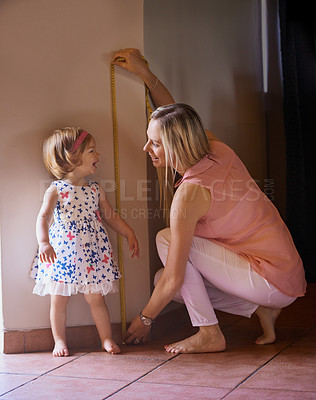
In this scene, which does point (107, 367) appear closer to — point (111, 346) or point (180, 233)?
point (111, 346)

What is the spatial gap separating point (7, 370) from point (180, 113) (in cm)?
110

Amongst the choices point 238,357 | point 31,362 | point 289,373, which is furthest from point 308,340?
point 31,362

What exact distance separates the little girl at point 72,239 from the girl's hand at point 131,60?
0.32 meters

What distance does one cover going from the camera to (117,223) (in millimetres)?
2391

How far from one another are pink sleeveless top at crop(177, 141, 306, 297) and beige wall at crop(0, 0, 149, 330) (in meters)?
0.40

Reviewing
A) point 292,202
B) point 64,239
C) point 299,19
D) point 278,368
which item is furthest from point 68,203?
point 299,19

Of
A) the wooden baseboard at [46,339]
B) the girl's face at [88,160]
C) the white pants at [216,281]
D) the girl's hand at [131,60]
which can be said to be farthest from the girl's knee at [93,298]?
the girl's hand at [131,60]

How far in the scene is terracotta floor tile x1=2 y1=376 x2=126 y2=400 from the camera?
1.75m

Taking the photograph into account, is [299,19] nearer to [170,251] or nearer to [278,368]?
[170,251]

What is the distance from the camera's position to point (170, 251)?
222cm

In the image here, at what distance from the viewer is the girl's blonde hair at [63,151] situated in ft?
7.45

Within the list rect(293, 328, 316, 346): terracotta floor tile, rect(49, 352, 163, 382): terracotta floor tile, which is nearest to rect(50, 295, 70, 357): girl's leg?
rect(49, 352, 163, 382): terracotta floor tile

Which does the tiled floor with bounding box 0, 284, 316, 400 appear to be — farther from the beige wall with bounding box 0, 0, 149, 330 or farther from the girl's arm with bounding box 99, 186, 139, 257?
the girl's arm with bounding box 99, 186, 139, 257

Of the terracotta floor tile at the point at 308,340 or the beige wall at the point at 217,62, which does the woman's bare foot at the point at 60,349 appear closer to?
the terracotta floor tile at the point at 308,340
